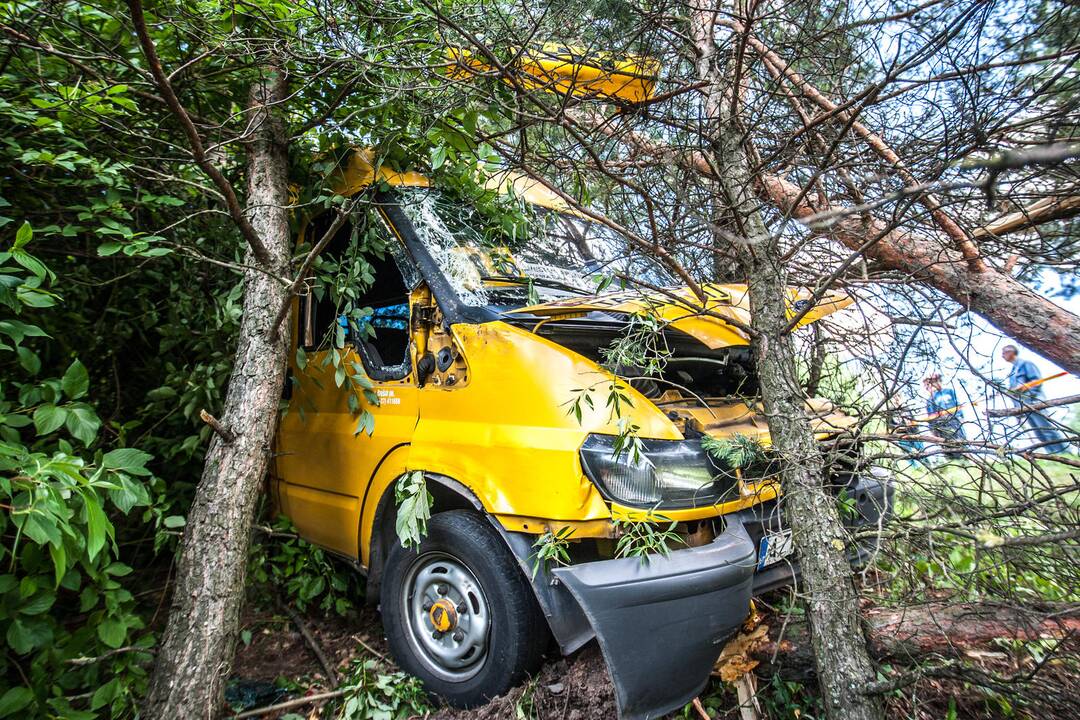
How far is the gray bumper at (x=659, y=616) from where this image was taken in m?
1.72

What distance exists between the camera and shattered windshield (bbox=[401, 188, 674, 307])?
2.46 meters

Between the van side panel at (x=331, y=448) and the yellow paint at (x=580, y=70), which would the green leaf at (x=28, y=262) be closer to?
the van side panel at (x=331, y=448)

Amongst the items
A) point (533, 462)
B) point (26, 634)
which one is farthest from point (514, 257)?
point (26, 634)

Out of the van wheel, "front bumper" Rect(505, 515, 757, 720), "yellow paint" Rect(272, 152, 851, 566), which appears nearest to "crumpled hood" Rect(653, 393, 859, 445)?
"yellow paint" Rect(272, 152, 851, 566)

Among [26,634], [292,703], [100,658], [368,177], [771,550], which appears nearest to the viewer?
[26,634]

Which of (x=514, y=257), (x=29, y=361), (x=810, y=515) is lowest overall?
(x=810, y=515)

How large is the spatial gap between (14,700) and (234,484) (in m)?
0.88

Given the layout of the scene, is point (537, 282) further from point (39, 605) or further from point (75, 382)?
point (39, 605)

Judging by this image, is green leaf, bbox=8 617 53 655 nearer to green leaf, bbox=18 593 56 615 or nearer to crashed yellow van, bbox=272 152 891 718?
green leaf, bbox=18 593 56 615

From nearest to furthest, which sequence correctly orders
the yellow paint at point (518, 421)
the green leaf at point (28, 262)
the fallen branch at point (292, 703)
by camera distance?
the green leaf at point (28, 262)
the yellow paint at point (518, 421)
the fallen branch at point (292, 703)

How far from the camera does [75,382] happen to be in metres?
1.93

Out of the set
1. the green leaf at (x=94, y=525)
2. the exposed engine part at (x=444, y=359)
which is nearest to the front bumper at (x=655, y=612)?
the exposed engine part at (x=444, y=359)

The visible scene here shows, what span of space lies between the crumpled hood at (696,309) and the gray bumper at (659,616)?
0.81 m

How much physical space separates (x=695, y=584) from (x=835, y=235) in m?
1.62
